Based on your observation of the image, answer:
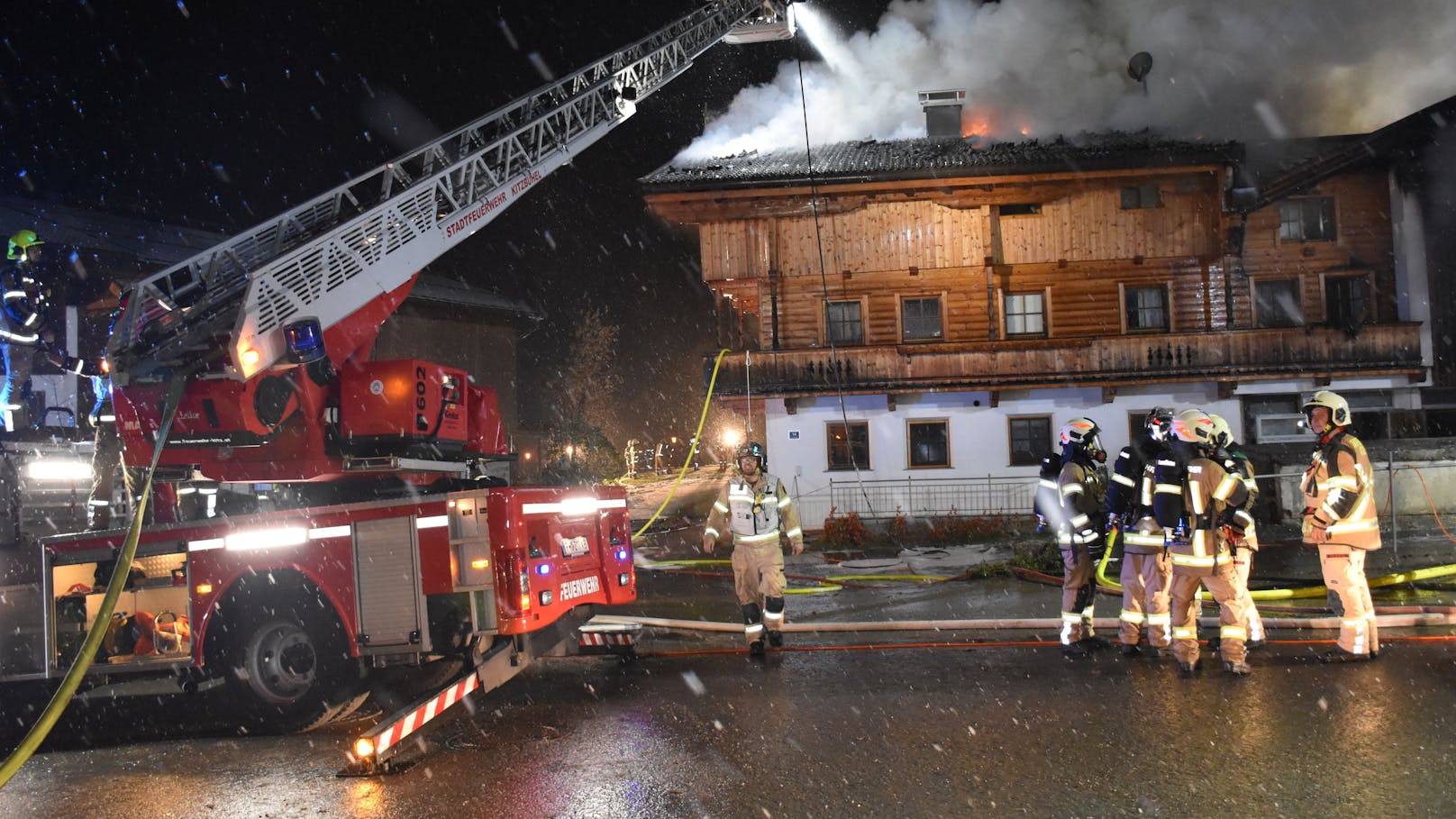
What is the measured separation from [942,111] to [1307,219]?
993 cm

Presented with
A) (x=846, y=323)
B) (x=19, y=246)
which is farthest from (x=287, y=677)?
(x=846, y=323)

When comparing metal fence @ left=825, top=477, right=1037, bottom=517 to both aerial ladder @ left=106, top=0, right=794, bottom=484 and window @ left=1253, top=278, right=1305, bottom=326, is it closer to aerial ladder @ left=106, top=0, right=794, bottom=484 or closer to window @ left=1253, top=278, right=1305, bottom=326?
window @ left=1253, top=278, right=1305, bottom=326

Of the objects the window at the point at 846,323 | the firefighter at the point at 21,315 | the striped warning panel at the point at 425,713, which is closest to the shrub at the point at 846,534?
the window at the point at 846,323

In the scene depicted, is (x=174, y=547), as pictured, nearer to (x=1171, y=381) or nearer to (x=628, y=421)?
(x=1171, y=381)

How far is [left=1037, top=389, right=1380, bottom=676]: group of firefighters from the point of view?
7.29 m

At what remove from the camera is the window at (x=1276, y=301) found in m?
25.8

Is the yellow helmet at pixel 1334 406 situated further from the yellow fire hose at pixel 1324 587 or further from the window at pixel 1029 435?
the window at pixel 1029 435

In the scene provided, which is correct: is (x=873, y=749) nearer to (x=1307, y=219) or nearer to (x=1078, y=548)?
(x=1078, y=548)

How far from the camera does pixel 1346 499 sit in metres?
7.39

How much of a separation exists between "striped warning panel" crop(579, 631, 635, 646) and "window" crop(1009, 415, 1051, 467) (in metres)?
17.6

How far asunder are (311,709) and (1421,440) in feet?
57.6

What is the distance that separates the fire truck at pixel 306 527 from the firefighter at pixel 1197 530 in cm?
423

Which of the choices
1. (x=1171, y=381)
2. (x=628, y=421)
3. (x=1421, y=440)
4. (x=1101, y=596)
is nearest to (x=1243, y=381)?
(x=1171, y=381)

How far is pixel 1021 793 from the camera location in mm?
4742
